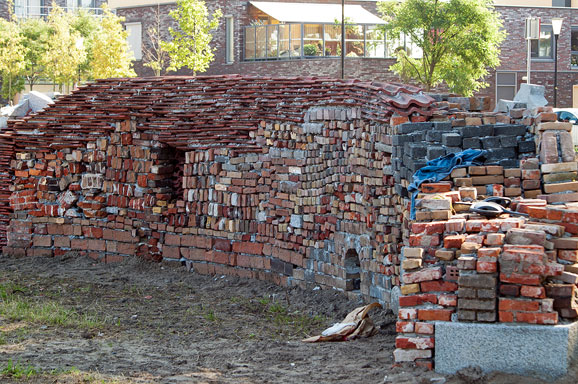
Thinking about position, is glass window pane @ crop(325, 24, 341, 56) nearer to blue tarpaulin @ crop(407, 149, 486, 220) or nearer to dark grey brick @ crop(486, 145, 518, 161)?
dark grey brick @ crop(486, 145, 518, 161)

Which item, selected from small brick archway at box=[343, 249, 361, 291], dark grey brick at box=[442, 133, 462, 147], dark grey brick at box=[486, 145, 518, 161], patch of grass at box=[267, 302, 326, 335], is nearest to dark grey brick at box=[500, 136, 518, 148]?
dark grey brick at box=[486, 145, 518, 161]

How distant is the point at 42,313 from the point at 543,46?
3562cm

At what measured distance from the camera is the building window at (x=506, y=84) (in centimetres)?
4044

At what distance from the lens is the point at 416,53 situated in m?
31.5

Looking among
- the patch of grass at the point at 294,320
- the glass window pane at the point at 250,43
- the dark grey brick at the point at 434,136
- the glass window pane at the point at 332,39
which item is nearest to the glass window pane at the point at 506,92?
the glass window pane at the point at 332,39

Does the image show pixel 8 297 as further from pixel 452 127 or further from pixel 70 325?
pixel 452 127

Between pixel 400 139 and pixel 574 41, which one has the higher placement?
pixel 574 41

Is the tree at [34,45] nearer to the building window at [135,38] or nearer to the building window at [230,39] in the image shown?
the building window at [135,38]

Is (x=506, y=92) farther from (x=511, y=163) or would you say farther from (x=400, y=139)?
(x=511, y=163)

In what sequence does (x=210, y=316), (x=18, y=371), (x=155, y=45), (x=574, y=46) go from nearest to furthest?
1. (x=18, y=371)
2. (x=210, y=316)
3. (x=155, y=45)
4. (x=574, y=46)

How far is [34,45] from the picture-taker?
40.9 metres

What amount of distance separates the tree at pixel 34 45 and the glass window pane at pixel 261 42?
32.4 ft

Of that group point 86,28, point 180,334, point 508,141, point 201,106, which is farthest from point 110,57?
point 508,141

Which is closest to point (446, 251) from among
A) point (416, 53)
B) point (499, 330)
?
point (499, 330)
